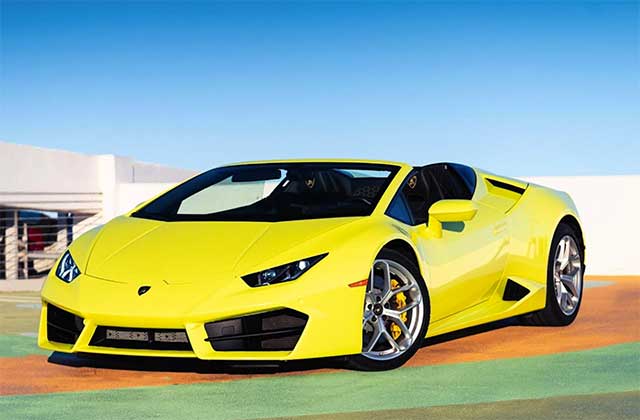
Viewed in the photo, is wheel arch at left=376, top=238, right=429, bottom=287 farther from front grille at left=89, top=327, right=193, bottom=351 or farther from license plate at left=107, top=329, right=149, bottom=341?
license plate at left=107, top=329, right=149, bottom=341

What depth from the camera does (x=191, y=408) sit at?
481cm

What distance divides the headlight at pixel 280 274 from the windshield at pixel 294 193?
2.19 ft

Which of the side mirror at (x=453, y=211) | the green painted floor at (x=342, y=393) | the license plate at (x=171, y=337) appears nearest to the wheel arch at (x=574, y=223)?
the side mirror at (x=453, y=211)

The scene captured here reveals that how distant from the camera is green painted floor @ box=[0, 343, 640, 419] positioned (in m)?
4.76

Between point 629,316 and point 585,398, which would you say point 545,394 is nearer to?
point 585,398

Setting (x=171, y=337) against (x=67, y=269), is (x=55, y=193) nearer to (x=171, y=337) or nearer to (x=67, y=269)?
(x=67, y=269)

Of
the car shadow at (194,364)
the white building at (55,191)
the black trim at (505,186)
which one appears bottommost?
the white building at (55,191)

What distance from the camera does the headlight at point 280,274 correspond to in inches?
213

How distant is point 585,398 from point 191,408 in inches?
74.2

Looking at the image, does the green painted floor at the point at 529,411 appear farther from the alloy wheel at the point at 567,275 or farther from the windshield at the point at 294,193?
→ the alloy wheel at the point at 567,275

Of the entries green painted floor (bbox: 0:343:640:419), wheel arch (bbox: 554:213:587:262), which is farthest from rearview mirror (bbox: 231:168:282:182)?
wheel arch (bbox: 554:213:587:262)

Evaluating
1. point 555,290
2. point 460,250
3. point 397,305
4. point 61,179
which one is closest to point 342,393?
point 397,305

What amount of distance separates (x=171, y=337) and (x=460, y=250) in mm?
2159

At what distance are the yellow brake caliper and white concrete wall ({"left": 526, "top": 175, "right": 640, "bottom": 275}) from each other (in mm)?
11032
